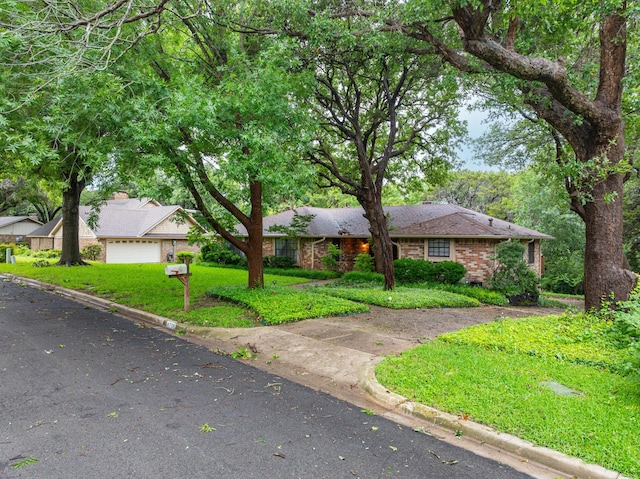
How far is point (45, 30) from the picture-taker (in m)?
6.49

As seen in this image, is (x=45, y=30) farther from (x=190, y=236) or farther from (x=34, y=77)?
(x=190, y=236)

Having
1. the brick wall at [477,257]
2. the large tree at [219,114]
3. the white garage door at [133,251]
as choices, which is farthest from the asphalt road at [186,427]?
the white garage door at [133,251]

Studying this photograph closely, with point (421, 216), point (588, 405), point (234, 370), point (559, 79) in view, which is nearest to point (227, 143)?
point (234, 370)

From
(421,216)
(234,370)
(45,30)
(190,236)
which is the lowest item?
(234,370)

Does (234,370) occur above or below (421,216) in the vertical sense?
below

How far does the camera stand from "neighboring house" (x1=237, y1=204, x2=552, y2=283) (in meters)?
17.7

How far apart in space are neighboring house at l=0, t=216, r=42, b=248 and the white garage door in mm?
18439

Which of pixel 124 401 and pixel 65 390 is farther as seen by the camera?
pixel 65 390

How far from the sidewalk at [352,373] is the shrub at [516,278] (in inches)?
400

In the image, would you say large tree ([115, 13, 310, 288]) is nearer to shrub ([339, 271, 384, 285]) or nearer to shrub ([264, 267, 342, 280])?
shrub ([339, 271, 384, 285])

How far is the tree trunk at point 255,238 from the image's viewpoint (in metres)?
11.1

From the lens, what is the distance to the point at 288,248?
24234 millimetres

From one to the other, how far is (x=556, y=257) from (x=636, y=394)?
22.5 meters

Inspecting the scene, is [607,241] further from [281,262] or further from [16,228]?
[16,228]
